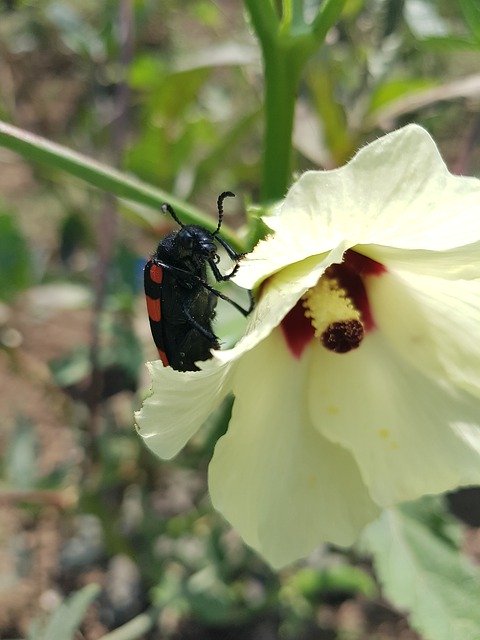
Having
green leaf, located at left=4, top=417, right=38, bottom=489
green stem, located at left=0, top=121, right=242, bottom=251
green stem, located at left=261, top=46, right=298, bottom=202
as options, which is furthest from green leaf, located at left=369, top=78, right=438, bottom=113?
green leaf, located at left=4, top=417, right=38, bottom=489

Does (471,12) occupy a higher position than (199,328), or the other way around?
(471,12)

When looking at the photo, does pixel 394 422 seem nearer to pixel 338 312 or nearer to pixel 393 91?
pixel 338 312

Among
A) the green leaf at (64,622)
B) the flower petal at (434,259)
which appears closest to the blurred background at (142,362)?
the green leaf at (64,622)

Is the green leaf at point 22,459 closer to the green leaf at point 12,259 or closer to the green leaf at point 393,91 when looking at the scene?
the green leaf at point 12,259

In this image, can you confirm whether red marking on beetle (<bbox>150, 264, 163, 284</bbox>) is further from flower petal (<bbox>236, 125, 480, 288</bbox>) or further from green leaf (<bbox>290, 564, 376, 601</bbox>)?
green leaf (<bbox>290, 564, 376, 601</bbox>)

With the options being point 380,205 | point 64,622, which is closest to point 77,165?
point 380,205
